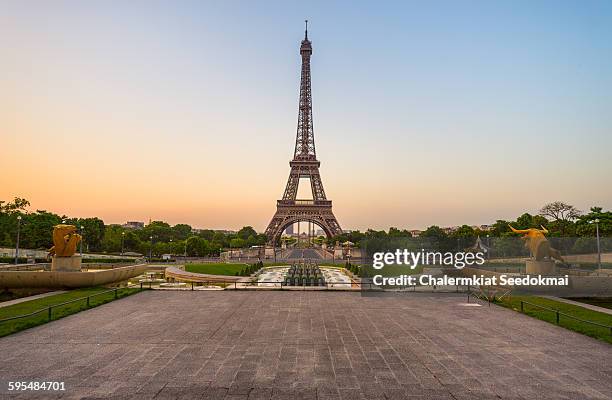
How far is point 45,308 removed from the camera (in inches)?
717

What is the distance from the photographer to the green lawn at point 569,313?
15367 mm

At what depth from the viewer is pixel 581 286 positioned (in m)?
26.0

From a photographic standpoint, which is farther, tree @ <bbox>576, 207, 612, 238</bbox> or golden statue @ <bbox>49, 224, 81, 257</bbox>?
tree @ <bbox>576, 207, 612, 238</bbox>

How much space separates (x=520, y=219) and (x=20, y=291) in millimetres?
79089

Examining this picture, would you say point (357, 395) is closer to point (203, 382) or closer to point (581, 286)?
point (203, 382)

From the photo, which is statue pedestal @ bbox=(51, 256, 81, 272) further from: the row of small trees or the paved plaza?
the row of small trees

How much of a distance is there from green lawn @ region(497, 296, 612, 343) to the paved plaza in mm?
749

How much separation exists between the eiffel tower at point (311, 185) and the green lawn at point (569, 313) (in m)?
68.4

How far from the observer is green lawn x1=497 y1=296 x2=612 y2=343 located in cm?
1537

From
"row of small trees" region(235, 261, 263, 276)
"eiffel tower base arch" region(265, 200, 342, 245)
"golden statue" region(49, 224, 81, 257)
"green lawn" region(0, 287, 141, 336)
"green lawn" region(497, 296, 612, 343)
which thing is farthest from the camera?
"eiffel tower base arch" region(265, 200, 342, 245)

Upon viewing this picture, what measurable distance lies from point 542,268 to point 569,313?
26.3 feet

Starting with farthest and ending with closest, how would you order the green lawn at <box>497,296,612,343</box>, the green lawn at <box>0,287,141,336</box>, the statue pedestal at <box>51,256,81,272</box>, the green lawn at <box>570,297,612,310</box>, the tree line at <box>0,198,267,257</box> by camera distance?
the tree line at <box>0,198,267,257</box> < the statue pedestal at <box>51,256,81,272</box> < the green lawn at <box>570,297,612,310</box> < the green lawn at <box>0,287,141,336</box> < the green lawn at <box>497,296,612,343</box>

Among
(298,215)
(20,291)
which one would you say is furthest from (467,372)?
(298,215)

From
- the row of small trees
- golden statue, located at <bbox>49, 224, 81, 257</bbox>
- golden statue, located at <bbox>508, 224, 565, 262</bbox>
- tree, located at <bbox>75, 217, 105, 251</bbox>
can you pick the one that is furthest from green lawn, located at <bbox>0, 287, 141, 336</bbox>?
tree, located at <bbox>75, 217, 105, 251</bbox>
